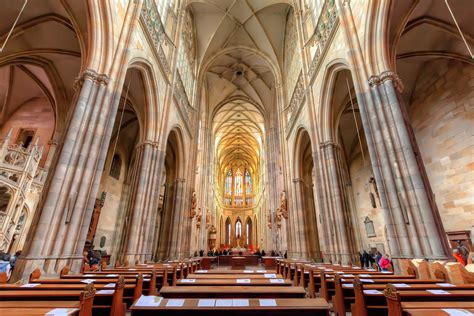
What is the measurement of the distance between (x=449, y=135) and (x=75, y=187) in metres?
12.6

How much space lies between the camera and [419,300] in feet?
7.80

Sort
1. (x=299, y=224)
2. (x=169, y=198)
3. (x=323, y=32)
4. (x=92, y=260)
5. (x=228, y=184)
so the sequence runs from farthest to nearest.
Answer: (x=228, y=184)
(x=169, y=198)
(x=299, y=224)
(x=323, y=32)
(x=92, y=260)

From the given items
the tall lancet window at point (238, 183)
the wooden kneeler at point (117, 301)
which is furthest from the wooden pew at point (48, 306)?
the tall lancet window at point (238, 183)

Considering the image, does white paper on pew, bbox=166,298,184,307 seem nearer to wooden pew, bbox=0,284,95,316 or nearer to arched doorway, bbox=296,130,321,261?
wooden pew, bbox=0,284,95,316

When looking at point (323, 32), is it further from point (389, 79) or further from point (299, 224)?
point (299, 224)

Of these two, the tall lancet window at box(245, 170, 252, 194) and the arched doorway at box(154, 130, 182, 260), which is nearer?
the arched doorway at box(154, 130, 182, 260)

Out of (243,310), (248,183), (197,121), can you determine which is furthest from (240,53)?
(248,183)

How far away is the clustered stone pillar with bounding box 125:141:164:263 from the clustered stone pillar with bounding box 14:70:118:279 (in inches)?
132

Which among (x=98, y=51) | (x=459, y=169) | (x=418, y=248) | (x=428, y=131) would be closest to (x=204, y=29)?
(x=98, y=51)

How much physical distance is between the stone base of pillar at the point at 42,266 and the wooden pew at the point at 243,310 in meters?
3.98

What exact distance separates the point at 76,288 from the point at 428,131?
41.8ft

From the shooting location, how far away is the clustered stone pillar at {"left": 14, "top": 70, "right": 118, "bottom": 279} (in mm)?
4656

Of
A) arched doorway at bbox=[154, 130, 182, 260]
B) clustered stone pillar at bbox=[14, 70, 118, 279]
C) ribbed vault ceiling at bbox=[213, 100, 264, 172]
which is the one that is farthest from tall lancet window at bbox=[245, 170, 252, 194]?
clustered stone pillar at bbox=[14, 70, 118, 279]

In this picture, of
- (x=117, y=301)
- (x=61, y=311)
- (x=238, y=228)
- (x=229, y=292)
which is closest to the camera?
(x=61, y=311)
